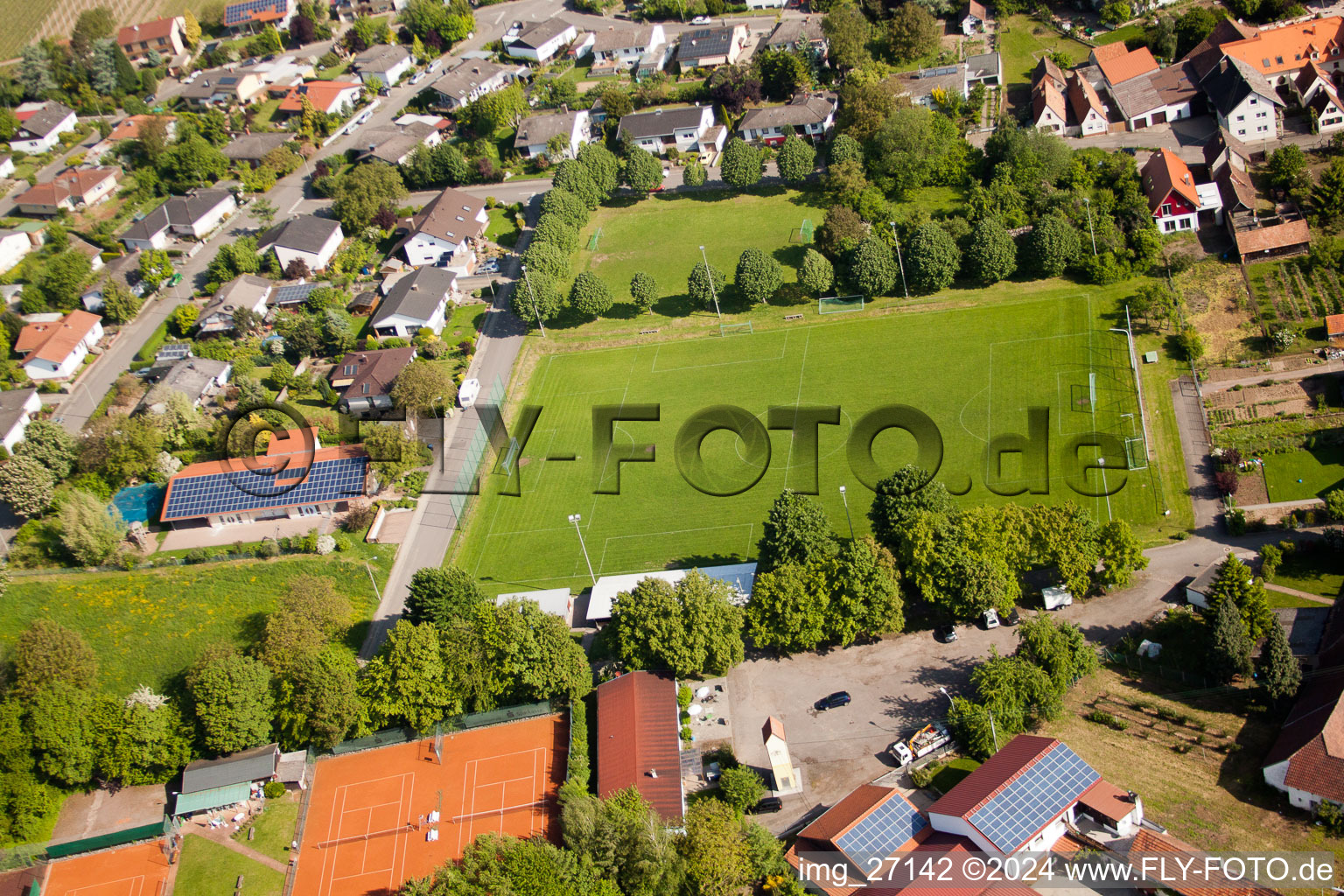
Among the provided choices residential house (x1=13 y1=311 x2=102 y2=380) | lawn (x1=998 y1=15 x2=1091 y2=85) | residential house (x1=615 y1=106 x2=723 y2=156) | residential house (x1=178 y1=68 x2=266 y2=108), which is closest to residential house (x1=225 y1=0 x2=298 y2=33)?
residential house (x1=178 y1=68 x2=266 y2=108)

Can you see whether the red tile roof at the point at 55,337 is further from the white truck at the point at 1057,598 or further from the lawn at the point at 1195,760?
the lawn at the point at 1195,760

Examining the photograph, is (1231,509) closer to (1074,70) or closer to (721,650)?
(721,650)

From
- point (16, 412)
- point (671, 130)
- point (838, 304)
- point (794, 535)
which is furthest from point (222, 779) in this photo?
point (671, 130)

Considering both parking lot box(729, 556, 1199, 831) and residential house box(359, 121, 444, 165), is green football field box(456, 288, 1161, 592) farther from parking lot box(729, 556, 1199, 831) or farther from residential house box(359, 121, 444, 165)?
residential house box(359, 121, 444, 165)

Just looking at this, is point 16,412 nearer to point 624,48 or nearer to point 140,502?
point 140,502

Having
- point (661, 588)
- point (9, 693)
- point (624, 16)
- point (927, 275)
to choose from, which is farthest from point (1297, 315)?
point (624, 16)
